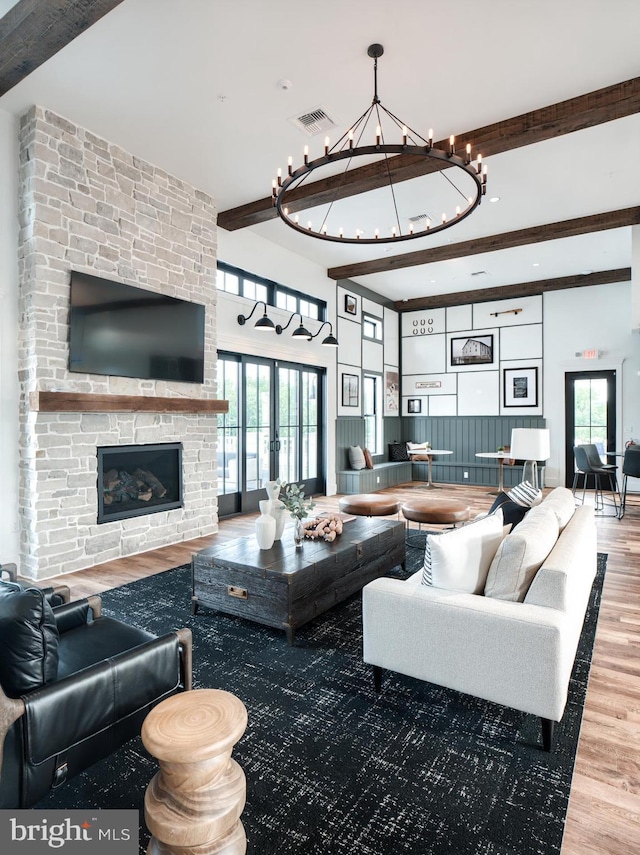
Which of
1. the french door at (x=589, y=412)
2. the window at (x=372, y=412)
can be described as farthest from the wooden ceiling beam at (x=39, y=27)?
the french door at (x=589, y=412)

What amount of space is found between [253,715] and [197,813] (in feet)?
4.72

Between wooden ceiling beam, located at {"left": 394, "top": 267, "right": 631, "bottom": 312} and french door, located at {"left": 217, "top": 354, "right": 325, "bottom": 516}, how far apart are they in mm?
3559

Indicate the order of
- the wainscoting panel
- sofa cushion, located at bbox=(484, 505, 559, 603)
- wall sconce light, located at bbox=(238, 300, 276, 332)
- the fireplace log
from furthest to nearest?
1. the wainscoting panel
2. wall sconce light, located at bbox=(238, 300, 276, 332)
3. the fireplace log
4. sofa cushion, located at bbox=(484, 505, 559, 603)

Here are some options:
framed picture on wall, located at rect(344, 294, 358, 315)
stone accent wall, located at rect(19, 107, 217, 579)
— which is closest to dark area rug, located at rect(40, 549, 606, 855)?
stone accent wall, located at rect(19, 107, 217, 579)

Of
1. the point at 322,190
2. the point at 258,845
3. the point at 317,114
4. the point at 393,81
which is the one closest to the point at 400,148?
the point at 393,81

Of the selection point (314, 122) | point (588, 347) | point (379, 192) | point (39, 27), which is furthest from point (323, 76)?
point (588, 347)

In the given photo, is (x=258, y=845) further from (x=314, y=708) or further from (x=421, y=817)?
(x=314, y=708)

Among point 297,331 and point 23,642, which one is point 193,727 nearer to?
point 23,642

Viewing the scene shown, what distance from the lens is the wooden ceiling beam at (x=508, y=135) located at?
3787mm

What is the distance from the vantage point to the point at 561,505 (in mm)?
3201

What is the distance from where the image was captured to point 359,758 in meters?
1.94

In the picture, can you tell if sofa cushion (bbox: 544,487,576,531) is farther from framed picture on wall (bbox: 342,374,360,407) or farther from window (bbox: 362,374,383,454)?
window (bbox: 362,374,383,454)

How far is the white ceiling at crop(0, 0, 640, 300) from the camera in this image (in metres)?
3.11

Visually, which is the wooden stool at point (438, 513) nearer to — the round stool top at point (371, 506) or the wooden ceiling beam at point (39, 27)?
the round stool top at point (371, 506)
